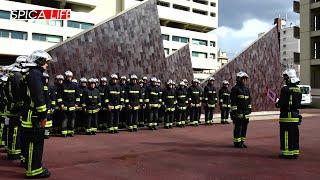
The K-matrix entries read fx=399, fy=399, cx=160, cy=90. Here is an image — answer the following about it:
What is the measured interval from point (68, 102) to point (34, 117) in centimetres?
630

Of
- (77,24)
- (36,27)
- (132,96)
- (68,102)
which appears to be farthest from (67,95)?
(77,24)

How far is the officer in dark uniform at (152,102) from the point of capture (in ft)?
50.8

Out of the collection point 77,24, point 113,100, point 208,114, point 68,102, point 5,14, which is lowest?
point 208,114

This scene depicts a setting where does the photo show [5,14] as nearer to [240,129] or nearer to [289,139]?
[240,129]

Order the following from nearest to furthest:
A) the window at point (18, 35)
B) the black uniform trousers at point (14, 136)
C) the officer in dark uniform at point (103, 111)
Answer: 1. the black uniform trousers at point (14, 136)
2. the officer in dark uniform at point (103, 111)
3. the window at point (18, 35)

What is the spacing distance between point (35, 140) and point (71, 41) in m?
8.70

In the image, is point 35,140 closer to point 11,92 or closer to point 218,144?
point 11,92

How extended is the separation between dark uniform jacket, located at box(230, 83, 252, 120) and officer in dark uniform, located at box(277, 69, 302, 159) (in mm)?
1575

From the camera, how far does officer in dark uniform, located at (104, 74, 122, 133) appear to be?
1425 centimetres

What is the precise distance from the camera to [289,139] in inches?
356

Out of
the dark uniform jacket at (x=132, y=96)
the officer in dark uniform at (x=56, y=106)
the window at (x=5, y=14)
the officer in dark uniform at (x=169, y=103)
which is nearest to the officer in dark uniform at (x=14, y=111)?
the officer in dark uniform at (x=56, y=106)

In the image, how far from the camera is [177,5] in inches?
2783

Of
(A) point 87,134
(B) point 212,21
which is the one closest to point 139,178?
(A) point 87,134

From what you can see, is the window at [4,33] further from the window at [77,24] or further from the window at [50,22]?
the window at [77,24]
